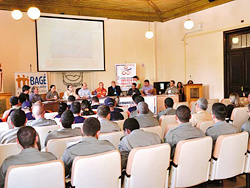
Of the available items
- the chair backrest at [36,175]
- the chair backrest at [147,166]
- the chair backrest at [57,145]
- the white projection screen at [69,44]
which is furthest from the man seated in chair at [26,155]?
the white projection screen at [69,44]

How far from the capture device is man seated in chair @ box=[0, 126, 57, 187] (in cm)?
204

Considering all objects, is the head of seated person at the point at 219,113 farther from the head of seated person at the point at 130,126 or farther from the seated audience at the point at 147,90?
the seated audience at the point at 147,90

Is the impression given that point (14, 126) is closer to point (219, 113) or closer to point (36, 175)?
point (36, 175)

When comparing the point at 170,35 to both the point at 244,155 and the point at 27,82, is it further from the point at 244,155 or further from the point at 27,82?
the point at 244,155

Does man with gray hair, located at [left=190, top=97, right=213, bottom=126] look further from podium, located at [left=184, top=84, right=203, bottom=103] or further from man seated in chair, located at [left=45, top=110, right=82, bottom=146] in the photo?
podium, located at [left=184, top=84, right=203, bottom=103]

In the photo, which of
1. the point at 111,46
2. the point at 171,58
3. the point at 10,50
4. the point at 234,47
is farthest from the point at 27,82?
the point at 234,47

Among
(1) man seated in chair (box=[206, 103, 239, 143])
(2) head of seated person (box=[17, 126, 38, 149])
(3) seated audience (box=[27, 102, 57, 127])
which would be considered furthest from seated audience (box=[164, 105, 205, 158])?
(3) seated audience (box=[27, 102, 57, 127])

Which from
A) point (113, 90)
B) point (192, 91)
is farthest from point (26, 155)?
point (192, 91)

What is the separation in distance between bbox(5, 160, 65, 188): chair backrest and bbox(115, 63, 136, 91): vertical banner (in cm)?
995

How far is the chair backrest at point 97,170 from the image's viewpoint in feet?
Answer: 6.80

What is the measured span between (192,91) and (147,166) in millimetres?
8313

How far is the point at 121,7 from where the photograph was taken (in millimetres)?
11453

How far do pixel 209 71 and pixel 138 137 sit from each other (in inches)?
348

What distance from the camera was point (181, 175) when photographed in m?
2.65
